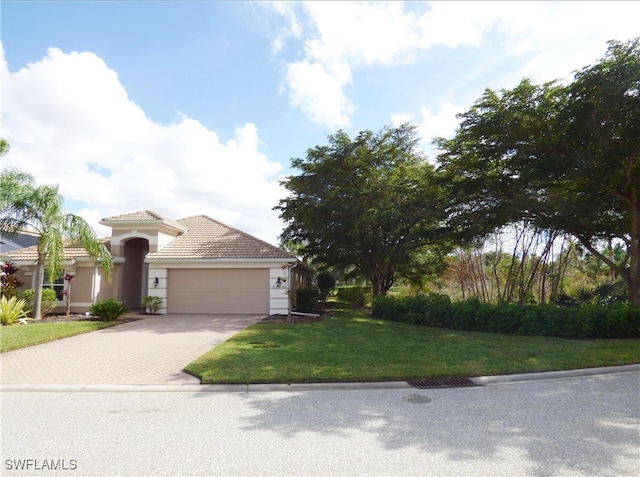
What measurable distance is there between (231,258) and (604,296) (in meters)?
15.9

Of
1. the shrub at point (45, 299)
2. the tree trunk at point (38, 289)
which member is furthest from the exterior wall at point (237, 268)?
the tree trunk at point (38, 289)

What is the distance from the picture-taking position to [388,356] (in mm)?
8102

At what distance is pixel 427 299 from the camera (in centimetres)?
1413

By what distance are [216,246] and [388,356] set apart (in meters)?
11.8

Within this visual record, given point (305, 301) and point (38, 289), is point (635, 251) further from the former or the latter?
point (38, 289)

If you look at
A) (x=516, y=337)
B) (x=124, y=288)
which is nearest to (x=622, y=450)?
(x=516, y=337)

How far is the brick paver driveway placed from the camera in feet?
22.2

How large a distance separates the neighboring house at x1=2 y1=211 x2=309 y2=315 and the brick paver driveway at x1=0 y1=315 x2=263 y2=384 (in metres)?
3.47

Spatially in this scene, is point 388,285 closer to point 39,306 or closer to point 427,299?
point 427,299

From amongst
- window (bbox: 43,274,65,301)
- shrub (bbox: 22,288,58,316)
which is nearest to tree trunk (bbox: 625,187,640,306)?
shrub (bbox: 22,288,58,316)

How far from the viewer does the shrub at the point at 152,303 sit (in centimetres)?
1651

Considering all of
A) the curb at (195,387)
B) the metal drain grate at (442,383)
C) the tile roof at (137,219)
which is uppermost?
the tile roof at (137,219)

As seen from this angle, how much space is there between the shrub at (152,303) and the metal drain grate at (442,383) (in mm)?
13451

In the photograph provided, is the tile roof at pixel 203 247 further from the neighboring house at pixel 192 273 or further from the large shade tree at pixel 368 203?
the large shade tree at pixel 368 203
